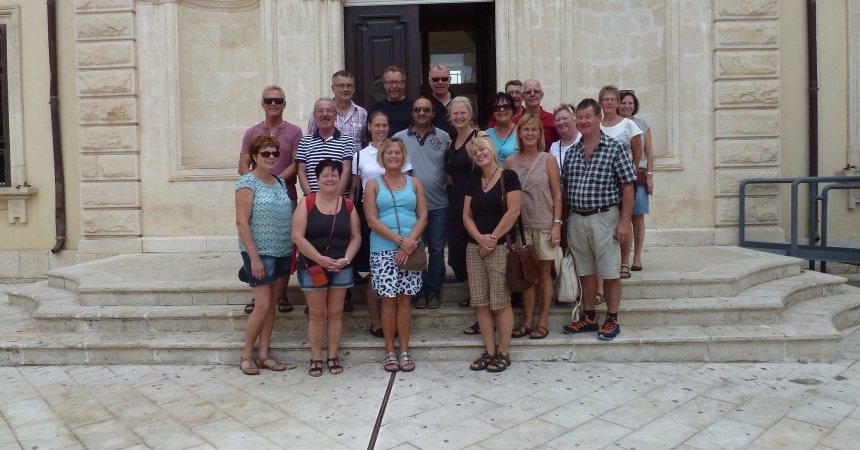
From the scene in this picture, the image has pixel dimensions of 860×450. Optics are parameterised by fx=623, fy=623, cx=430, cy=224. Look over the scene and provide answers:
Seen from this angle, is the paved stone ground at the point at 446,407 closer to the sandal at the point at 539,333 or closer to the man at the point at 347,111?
the sandal at the point at 539,333

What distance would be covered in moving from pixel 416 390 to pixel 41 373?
310cm

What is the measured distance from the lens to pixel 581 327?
17.0ft

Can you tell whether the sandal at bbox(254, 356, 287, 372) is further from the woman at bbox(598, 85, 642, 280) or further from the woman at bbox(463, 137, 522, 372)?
the woman at bbox(598, 85, 642, 280)

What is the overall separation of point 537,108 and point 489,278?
1.84 meters

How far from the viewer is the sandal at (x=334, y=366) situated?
479 cm

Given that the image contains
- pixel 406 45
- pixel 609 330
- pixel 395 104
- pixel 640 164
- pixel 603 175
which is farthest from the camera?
pixel 406 45

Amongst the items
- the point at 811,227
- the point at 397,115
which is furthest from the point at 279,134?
the point at 811,227

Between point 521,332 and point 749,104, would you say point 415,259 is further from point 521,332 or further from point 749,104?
point 749,104

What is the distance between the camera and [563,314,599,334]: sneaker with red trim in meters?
5.18

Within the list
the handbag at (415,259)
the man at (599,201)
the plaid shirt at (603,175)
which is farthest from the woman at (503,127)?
the handbag at (415,259)

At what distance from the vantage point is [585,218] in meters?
5.03

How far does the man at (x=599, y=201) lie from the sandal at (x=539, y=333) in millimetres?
436

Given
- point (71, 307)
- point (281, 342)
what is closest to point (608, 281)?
point (281, 342)

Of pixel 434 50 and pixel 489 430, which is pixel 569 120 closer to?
pixel 489 430
